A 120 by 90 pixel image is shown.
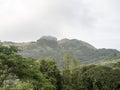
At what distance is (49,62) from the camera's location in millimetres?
58688

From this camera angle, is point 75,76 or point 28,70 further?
point 75,76

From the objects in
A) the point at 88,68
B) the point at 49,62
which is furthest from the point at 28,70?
the point at 88,68

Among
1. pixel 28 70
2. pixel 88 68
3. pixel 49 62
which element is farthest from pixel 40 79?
pixel 88 68

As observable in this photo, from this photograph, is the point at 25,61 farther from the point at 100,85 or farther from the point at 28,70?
the point at 100,85

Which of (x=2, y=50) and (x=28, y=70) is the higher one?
(x=2, y=50)

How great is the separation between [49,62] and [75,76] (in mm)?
6125

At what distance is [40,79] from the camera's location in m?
31.1

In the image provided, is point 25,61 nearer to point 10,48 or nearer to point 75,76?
point 10,48

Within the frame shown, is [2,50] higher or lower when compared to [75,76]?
higher

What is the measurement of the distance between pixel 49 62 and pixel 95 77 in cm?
940

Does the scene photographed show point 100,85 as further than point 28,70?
Yes

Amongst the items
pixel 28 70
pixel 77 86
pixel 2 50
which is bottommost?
pixel 77 86

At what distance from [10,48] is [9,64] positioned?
230cm

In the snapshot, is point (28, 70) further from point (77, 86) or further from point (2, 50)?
point (77, 86)
